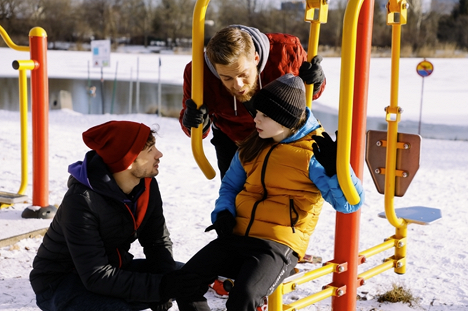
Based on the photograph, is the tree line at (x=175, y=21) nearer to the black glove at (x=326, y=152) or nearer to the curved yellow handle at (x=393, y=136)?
the curved yellow handle at (x=393, y=136)

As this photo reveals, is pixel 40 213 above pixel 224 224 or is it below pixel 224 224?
below

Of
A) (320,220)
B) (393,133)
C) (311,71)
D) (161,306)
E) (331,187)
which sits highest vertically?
(311,71)

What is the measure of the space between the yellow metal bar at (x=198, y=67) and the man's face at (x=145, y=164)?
256 mm

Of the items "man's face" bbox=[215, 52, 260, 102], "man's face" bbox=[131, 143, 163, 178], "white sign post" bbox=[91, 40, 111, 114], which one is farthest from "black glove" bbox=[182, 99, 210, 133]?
"white sign post" bbox=[91, 40, 111, 114]

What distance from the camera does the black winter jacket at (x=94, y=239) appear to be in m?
1.79

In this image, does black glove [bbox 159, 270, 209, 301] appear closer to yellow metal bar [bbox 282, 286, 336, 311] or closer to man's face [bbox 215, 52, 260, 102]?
yellow metal bar [bbox 282, 286, 336, 311]

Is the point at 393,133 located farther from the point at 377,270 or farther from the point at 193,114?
the point at 193,114

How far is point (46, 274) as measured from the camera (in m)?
1.90

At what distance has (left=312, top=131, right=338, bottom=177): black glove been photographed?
5.95 feet

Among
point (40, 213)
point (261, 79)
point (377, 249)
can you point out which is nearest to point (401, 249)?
point (377, 249)

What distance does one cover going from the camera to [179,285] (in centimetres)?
180

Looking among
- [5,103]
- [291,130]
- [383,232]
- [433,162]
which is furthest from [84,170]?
[5,103]

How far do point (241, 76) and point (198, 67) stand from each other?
18 cm

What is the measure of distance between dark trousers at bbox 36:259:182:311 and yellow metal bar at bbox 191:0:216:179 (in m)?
0.59
